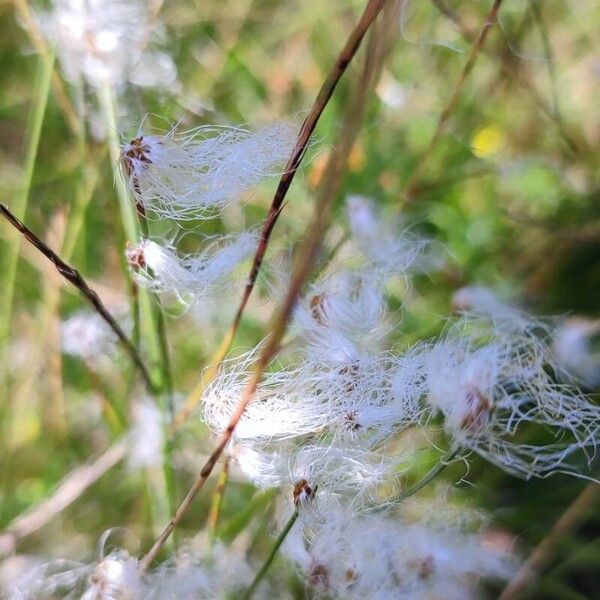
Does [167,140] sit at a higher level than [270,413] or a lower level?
higher

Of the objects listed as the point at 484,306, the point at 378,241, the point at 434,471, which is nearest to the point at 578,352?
the point at 484,306

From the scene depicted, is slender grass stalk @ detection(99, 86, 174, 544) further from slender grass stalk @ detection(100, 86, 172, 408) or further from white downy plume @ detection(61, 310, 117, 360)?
white downy plume @ detection(61, 310, 117, 360)

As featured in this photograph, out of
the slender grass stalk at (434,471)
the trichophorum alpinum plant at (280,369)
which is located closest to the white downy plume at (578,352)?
the trichophorum alpinum plant at (280,369)

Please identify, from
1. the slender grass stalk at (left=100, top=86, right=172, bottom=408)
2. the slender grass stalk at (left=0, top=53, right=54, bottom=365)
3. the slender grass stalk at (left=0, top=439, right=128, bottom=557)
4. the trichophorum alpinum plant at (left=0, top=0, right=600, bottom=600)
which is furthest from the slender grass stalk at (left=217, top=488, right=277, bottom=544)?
the slender grass stalk at (left=0, top=53, right=54, bottom=365)

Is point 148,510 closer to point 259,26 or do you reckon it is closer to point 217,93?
point 217,93

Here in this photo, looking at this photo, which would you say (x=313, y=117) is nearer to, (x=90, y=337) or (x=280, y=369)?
(x=280, y=369)

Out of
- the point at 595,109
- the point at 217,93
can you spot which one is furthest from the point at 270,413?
the point at 595,109

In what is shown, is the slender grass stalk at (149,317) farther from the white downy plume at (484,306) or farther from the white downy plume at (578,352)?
the white downy plume at (578,352)
